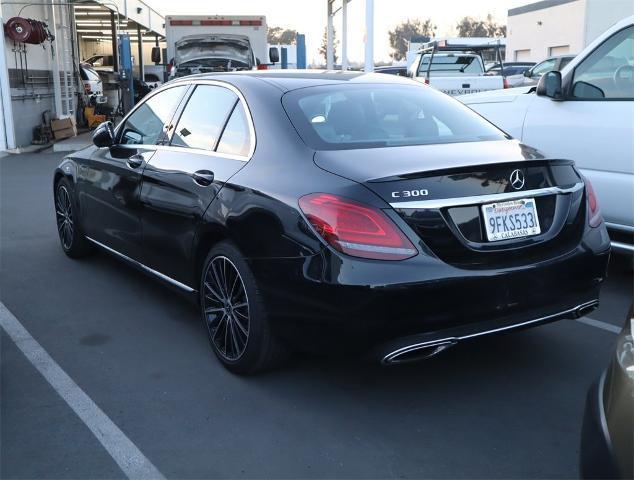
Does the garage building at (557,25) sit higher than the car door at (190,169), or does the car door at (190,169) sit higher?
the garage building at (557,25)

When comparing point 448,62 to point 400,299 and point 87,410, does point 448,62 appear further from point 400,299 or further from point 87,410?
point 87,410

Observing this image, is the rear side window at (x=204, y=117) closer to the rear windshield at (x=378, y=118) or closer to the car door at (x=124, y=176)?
the car door at (x=124, y=176)

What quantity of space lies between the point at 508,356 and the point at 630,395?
221 centimetres

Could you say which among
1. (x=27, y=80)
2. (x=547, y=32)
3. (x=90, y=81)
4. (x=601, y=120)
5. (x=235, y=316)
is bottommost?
(x=235, y=316)

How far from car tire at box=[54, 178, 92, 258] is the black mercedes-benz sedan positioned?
165 cm

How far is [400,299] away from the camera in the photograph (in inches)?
117

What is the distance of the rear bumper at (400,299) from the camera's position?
9.82 feet

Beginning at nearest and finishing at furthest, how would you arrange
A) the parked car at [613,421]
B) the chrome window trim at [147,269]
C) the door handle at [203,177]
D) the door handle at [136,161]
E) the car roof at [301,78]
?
the parked car at [613,421] < the door handle at [203,177] < the car roof at [301,78] < the chrome window trim at [147,269] < the door handle at [136,161]

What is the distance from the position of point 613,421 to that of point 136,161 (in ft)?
11.9

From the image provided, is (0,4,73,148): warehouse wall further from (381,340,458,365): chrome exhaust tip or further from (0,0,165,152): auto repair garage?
(381,340,458,365): chrome exhaust tip

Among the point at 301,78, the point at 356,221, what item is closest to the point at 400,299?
the point at 356,221

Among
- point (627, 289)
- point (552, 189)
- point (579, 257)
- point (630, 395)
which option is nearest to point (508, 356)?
point (579, 257)

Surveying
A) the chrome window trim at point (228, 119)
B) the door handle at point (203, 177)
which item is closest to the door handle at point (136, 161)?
the chrome window trim at point (228, 119)

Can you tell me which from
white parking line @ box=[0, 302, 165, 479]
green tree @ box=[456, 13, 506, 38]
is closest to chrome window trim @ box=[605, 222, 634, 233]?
white parking line @ box=[0, 302, 165, 479]
